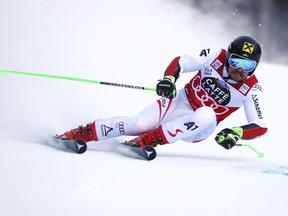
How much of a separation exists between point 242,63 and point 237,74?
113mm

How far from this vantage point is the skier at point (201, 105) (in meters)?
4.18

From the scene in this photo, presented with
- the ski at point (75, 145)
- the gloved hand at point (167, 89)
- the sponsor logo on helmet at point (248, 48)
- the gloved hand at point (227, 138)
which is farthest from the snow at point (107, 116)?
the sponsor logo on helmet at point (248, 48)

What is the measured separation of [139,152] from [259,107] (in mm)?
1012

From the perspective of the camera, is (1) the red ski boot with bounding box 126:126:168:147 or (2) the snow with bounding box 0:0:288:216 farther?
(1) the red ski boot with bounding box 126:126:168:147

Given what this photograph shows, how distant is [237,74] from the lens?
4.25 m

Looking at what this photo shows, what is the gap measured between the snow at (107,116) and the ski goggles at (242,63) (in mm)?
751

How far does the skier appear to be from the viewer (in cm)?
Result: 418

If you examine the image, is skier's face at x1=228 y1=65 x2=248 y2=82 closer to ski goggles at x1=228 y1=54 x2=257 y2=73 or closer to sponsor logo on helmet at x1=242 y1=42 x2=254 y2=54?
ski goggles at x1=228 y1=54 x2=257 y2=73

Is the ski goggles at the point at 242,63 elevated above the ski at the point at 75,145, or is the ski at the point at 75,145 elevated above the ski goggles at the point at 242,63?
the ski goggles at the point at 242,63

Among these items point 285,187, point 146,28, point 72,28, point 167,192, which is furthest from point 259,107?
point 146,28

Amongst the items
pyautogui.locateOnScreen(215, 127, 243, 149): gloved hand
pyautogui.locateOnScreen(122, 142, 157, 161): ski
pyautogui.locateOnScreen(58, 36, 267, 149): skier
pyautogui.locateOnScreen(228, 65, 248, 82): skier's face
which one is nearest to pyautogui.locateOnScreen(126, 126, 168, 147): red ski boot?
pyautogui.locateOnScreen(58, 36, 267, 149): skier

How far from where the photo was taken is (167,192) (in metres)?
3.05

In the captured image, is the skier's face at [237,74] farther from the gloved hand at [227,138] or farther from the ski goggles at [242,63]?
the gloved hand at [227,138]

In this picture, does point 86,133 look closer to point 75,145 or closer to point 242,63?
point 75,145
